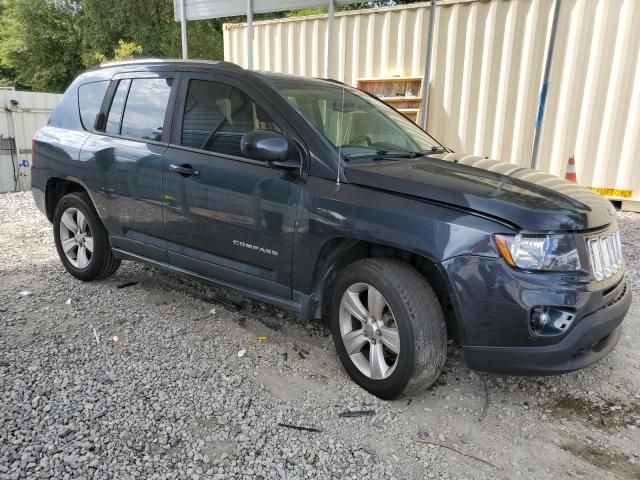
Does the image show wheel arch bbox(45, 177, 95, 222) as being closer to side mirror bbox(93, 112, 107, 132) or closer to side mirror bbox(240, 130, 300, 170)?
side mirror bbox(93, 112, 107, 132)

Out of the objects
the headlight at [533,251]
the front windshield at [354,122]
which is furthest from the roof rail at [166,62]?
the headlight at [533,251]

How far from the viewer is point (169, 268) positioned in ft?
12.3

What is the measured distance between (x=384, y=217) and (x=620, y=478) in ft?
5.14

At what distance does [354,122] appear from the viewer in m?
3.38

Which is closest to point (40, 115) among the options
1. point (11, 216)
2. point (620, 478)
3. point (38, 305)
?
point (11, 216)

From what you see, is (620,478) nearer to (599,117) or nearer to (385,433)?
(385,433)

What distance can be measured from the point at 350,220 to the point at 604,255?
1293 millimetres

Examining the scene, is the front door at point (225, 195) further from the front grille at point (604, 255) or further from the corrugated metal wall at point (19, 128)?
the corrugated metal wall at point (19, 128)

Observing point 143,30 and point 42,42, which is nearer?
point 143,30

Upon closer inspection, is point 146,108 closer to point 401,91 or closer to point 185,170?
point 185,170

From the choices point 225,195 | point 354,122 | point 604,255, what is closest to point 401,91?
point 354,122

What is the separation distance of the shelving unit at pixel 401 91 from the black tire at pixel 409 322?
230 inches

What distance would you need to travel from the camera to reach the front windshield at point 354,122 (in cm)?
309

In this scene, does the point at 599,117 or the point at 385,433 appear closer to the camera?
the point at 385,433
